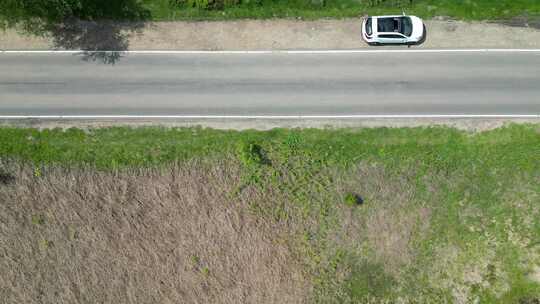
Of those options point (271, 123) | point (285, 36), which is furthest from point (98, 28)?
point (271, 123)

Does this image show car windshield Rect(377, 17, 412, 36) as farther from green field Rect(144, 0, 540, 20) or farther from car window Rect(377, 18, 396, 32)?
green field Rect(144, 0, 540, 20)

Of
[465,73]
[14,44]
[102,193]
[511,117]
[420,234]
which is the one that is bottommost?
[420,234]

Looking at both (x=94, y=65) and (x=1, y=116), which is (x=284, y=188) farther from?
(x=1, y=116)

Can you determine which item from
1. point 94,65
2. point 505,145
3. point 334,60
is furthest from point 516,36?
point 94,65

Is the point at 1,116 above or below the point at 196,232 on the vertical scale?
above

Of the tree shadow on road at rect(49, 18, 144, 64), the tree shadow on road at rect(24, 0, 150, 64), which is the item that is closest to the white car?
the tree shadow on road at rect(24, 0, 150, 64)

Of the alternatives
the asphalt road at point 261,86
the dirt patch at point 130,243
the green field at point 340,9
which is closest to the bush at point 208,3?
the green field at point 340,9

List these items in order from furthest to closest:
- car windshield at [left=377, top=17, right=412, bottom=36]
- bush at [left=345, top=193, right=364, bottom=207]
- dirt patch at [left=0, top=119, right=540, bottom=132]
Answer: car windshield at [left=377, top=17, right=412, bottom=36], dirt patch at [left=0, top=119, right=540, bottom=132], bush at [left=345, top=193, right=364, bottom=207]
